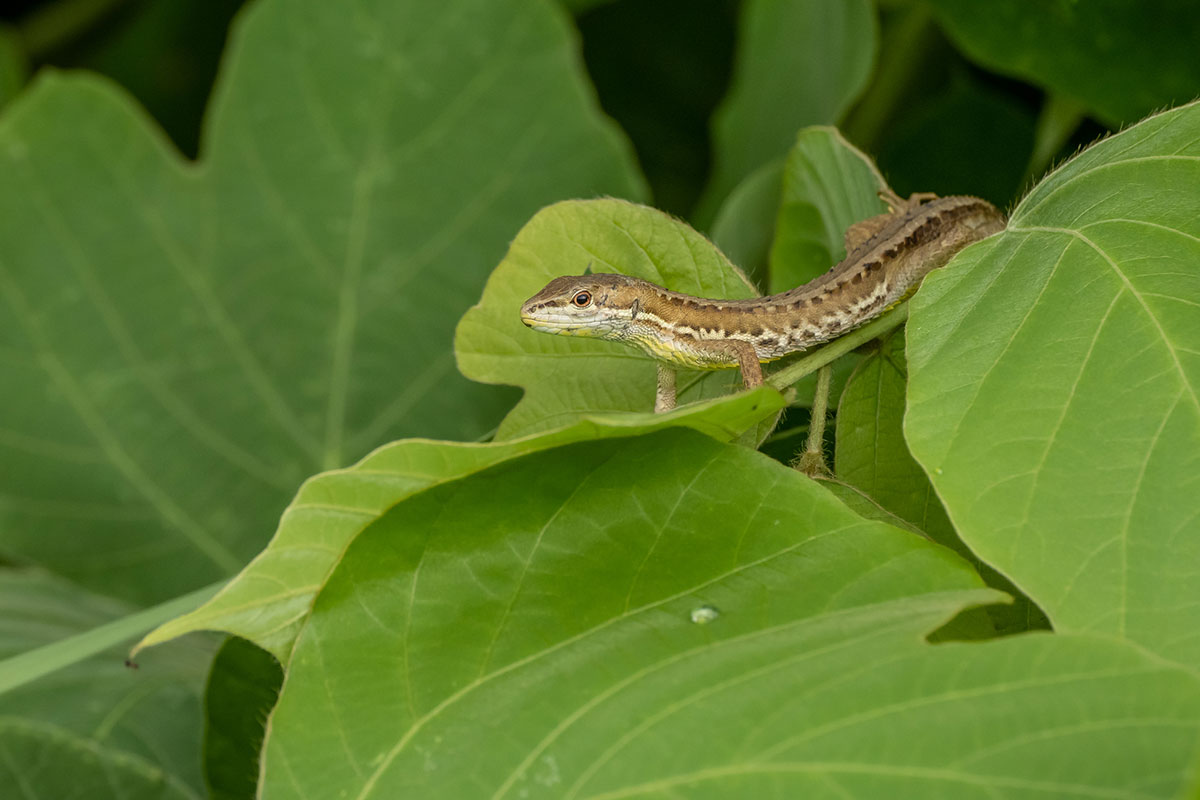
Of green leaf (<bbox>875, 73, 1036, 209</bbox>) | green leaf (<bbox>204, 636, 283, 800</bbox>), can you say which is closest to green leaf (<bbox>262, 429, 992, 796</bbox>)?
green leaf (<bbox>204, 636, 283, 800</bbox>)

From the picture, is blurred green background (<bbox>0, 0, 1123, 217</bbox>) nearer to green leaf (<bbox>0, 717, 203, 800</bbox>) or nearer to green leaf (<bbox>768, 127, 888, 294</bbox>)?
green leaf (<bbox>768, 127, 888, 294</bbox>)

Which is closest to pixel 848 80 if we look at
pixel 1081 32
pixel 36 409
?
pixel 1081 32

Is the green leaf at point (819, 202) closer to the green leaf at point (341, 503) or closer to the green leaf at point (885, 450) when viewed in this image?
the green leaf at point (885, 450)

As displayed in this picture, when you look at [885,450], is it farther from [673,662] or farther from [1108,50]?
[1108,50]

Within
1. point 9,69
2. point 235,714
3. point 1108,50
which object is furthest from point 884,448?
point 9,69

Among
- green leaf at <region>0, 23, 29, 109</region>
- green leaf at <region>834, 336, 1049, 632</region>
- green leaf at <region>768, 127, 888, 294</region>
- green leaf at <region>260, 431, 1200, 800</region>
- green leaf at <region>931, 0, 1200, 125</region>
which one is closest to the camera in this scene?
green leaf at <region>260, 431, 1200, 800</region>

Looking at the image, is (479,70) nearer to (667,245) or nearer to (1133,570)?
(667,245)

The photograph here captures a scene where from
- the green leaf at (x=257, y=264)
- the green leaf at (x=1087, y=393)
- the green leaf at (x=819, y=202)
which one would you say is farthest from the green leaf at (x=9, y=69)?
the green leaf at (x=1087, y=393)
